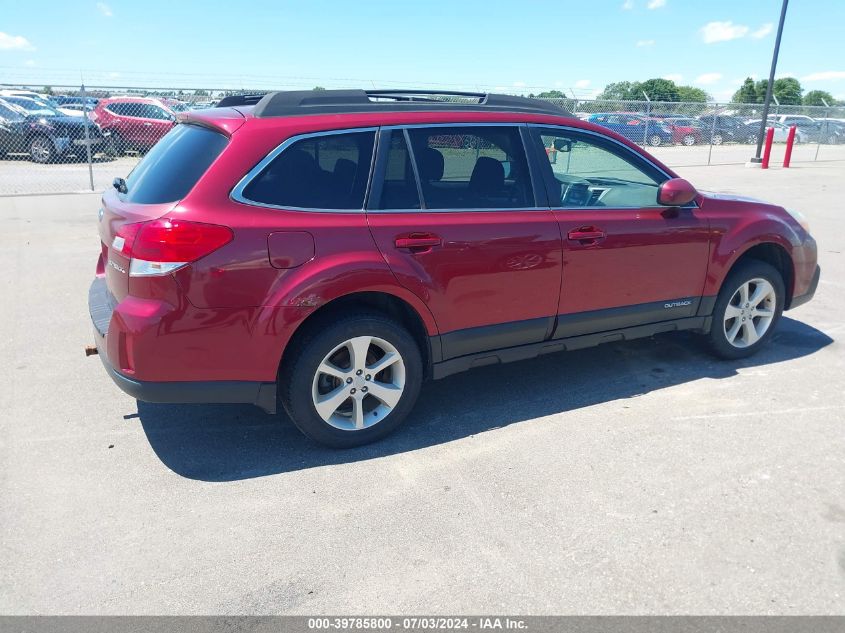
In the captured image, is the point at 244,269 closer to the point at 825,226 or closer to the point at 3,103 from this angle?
the point at 825,226

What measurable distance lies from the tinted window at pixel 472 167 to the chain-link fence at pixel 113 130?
7554 millimetres

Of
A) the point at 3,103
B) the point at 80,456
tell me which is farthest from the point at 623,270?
the point at 3,103

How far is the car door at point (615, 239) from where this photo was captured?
425 cm

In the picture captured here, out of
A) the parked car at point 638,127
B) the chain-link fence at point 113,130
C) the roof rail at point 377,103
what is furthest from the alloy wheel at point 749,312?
the parked car at point 638,127

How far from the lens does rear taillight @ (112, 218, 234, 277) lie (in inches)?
126

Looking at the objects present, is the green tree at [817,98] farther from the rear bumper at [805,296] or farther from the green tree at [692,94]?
the rear bumper at [805,296]

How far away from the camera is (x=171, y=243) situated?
3205mm

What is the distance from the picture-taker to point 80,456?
144 inches

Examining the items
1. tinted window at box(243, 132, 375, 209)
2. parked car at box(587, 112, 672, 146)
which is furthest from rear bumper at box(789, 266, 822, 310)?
parked car at box(587, 112, 672, 146)

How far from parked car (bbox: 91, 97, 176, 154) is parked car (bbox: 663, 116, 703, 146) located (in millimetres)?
17068

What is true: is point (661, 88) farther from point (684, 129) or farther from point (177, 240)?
point (177, 240)

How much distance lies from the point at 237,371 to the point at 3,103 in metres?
19.2

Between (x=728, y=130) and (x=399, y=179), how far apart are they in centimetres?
2761

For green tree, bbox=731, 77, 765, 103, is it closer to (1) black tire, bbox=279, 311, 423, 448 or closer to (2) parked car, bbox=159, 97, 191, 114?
(2) parked car, bbox=159, 97, 191, 114
